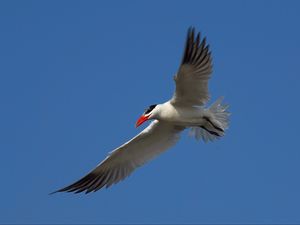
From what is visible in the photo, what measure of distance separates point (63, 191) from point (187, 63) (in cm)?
354

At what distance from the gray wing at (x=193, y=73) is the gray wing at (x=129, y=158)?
116cm

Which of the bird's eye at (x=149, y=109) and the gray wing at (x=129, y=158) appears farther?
the gray wing at (x=129, y=158)

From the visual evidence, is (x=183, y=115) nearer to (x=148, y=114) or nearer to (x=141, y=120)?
(x=148, y=114)

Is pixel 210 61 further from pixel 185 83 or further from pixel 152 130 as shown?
pixel 152 130

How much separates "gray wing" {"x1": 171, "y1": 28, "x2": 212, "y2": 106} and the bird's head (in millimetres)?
431

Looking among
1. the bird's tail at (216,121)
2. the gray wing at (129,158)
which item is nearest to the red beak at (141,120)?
the gray wing at (129,158)

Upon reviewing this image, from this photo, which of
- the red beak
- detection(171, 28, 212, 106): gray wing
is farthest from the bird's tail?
the red beak

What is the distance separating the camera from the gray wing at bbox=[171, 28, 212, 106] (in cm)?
1117

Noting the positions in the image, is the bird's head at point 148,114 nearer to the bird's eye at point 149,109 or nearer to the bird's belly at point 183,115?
the bird's eye at point 149,109

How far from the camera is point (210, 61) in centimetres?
1134

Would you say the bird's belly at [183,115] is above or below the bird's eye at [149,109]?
below

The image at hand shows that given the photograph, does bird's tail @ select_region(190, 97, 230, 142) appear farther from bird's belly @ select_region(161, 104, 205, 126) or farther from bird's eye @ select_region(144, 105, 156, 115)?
bird's eye @ select_region(144, 105, 156, 115)

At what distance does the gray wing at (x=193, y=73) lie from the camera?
11169mm

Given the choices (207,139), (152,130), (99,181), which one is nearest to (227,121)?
(207,139)
